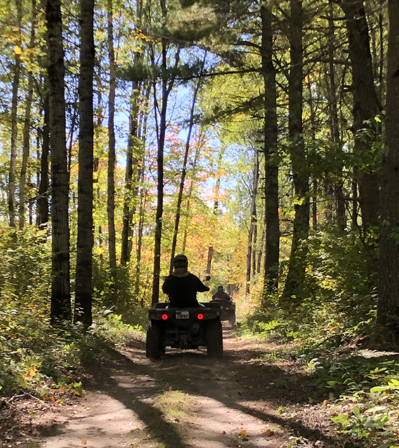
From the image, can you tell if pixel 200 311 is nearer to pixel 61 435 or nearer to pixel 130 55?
pixel 61 435

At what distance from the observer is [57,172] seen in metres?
7.43

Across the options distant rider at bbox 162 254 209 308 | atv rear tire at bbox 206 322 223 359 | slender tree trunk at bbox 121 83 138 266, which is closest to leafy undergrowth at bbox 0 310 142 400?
distant rider at bbox 162 254 209 308

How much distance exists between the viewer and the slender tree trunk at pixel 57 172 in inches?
292

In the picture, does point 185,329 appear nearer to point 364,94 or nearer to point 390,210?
point 390,210

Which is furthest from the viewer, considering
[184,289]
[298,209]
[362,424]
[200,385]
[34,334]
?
[298,209]

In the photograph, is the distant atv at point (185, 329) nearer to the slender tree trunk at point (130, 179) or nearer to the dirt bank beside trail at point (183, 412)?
the dirt bank beside trail at point (183, 412)

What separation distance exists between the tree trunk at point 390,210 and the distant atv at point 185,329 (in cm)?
283

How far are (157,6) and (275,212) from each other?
420 inches

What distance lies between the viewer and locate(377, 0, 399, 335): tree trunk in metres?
5.41

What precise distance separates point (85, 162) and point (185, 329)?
434cm

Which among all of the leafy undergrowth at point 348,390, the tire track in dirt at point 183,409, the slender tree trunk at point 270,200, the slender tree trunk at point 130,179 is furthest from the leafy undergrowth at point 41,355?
the slender tree trunk at point 130,179

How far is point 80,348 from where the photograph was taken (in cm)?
652

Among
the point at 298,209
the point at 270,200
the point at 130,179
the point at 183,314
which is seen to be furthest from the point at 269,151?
the point at 130,179

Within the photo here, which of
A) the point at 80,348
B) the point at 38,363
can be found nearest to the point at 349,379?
the point at 38,363
